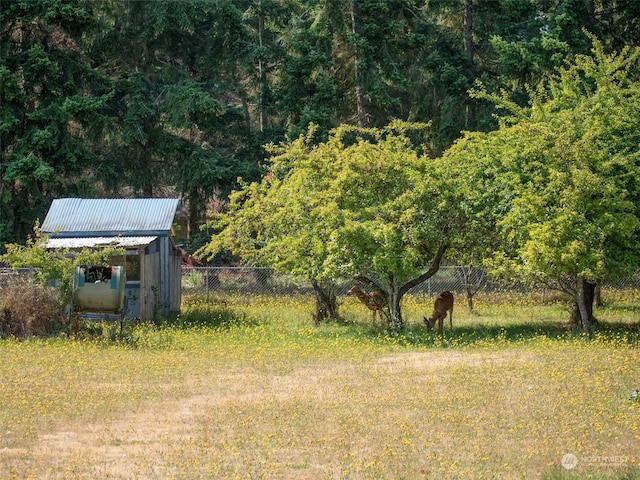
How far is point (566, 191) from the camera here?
2083cm

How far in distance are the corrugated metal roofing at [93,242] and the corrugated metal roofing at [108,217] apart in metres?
0.38

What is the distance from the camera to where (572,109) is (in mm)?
23312

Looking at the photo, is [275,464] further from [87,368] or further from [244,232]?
[244,232]

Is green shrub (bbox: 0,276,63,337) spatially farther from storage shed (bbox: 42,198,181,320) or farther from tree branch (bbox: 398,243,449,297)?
tree branch (bbox: 398,243,449,297)

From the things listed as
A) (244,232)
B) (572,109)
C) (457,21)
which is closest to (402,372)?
(572,109)

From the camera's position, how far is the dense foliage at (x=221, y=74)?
116 ft

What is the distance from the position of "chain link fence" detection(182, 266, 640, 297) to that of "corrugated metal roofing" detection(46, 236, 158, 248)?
20.9 feet

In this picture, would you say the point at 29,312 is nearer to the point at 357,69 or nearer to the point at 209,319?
the point at 209,319

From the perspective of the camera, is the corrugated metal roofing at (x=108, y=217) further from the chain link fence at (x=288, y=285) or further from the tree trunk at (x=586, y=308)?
the tree trunk at (x=586, y=308)

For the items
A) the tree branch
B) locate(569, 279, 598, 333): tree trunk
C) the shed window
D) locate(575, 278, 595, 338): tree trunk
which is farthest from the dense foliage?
locate(575, 278, 595, 338): tree trunk

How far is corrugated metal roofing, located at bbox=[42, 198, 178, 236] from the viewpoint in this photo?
26344 mm

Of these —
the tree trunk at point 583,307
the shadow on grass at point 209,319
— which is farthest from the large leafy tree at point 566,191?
the shadow on grass at point 209,319

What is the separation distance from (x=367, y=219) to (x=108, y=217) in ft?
26.0

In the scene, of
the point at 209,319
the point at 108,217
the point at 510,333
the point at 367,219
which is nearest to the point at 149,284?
the point at 209,319
